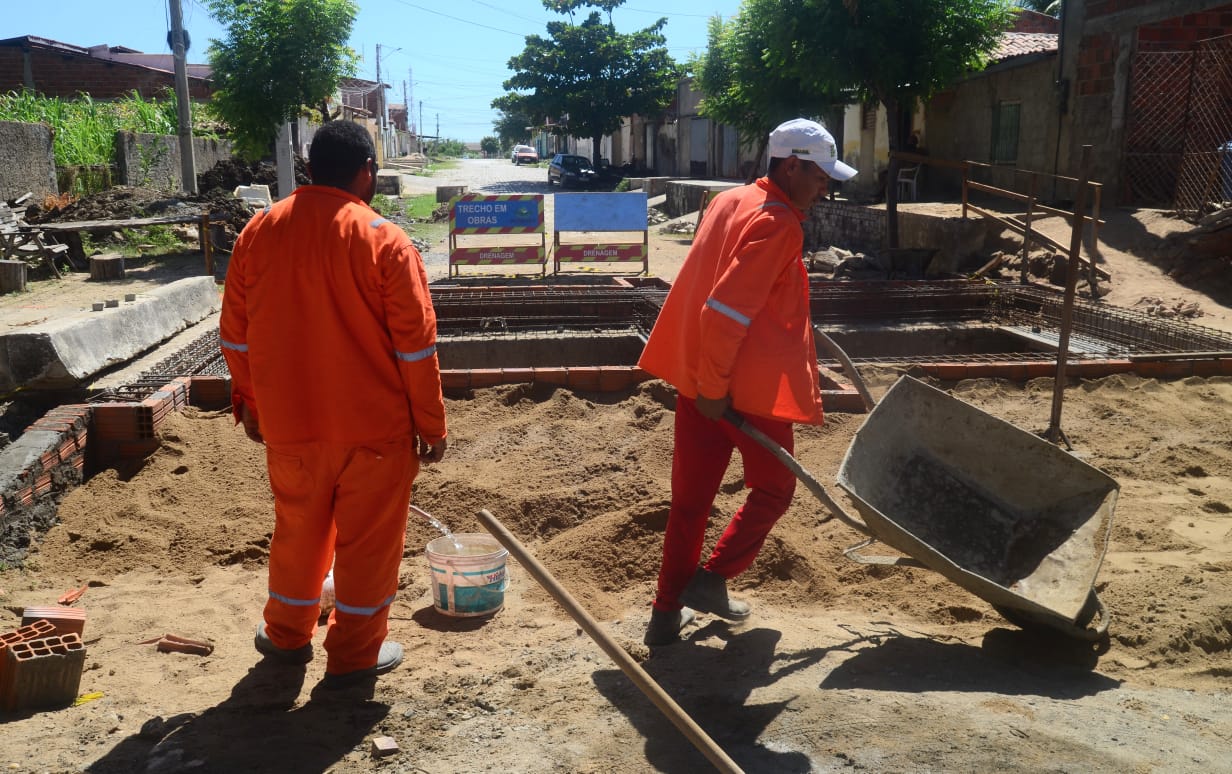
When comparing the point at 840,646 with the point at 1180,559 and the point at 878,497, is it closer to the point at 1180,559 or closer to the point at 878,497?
the point at 878,497

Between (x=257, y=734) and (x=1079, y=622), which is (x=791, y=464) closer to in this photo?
(x=1079, y=622)

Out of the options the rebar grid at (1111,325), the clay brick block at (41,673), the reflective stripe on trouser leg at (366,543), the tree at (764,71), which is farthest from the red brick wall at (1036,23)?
the clay brick block at (41,673)

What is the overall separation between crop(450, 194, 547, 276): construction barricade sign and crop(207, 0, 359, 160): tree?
3.97m

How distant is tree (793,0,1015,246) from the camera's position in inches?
488

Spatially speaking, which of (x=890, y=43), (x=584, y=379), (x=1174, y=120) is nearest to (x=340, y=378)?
(x=584, y=379)

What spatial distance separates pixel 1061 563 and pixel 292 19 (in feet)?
46.3

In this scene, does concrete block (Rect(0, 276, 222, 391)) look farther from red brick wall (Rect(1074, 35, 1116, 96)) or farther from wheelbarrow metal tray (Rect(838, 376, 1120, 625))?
red brick wall (Rect(1074, 35, 1116, 96))

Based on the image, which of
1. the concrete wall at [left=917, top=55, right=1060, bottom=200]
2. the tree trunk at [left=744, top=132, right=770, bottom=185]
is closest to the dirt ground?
the tree trunk at [left=744, top=132, right=770, bottom=185]

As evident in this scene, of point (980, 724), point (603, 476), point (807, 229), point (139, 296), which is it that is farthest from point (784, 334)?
point (807, 229)

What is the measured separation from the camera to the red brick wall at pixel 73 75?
94.3 feet

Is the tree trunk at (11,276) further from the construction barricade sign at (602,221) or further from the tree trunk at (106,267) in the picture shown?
the construction barricade sign at (602,221)

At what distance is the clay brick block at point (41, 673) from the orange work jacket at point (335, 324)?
0.89m

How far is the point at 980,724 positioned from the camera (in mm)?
2629

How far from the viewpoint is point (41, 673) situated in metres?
2.89
